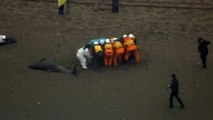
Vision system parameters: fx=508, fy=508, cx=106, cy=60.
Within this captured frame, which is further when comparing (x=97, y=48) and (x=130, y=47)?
(x=130, y=47)

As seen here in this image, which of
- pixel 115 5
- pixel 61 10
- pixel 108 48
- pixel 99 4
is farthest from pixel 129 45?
pixel 99 4

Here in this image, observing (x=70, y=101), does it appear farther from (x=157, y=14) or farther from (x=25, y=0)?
(x=25, y=0)

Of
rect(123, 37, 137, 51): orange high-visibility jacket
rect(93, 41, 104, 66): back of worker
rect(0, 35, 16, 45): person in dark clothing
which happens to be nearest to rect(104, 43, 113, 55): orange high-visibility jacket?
rect(93, 41, 104, 66): back of worker

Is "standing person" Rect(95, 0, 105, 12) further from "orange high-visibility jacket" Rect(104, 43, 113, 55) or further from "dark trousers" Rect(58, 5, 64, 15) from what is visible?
"orange high-visibility jacket" Rect(104, 43, 113, 55)

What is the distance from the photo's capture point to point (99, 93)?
15445 millimetres

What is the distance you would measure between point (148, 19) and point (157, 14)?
0.82 metres

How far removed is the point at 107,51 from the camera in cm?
1705

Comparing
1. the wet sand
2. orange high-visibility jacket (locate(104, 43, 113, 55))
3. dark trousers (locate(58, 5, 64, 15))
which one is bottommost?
the wet sand

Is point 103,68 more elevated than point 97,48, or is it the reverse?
point 97,48

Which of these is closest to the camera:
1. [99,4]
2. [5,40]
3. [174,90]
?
[174,90]

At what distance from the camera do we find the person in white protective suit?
56.9ft

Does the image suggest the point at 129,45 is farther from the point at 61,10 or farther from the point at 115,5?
the point at 61,10

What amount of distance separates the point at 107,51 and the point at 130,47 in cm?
85

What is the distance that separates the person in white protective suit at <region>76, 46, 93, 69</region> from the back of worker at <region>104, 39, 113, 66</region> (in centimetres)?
54
